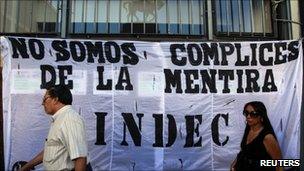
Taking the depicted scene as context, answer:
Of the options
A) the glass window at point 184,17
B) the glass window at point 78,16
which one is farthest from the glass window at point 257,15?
the glass window at point 78,16

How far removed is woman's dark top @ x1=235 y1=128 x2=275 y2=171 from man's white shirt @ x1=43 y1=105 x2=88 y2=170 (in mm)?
2237

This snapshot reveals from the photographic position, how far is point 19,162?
5.25 m

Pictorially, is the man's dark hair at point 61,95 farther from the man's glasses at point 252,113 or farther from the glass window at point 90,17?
the man's glasses at point 252,113

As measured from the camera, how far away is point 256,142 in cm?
539

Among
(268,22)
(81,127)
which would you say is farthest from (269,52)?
(81,127)

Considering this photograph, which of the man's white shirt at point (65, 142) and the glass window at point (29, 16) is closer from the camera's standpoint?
the man's white shirt at point (65, 142)

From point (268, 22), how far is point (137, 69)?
79.7 inches

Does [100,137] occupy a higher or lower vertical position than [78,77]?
lower

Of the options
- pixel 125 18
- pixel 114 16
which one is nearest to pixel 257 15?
pixel 125 18

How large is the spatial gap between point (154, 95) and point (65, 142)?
1.79 m

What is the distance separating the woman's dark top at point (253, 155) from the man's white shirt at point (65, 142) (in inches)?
88.1

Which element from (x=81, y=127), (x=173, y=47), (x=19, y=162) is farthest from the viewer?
(x=173, y=47)

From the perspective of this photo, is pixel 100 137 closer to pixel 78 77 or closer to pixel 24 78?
pixel 78 77

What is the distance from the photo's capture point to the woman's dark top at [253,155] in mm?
5340
